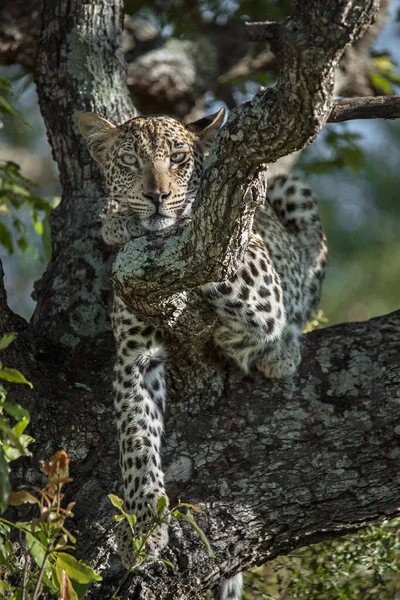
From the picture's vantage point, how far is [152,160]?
657 centimetres

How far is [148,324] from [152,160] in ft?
3.58

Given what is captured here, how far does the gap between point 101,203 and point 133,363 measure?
1.61 metres

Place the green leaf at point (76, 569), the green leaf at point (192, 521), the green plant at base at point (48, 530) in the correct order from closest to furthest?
the green plant at base at point (48, 530), the green leaf at point (76, 569), the green leaf at point (192, 521)

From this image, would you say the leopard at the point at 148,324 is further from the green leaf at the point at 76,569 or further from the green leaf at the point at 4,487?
the green leaf at the point at 4,487

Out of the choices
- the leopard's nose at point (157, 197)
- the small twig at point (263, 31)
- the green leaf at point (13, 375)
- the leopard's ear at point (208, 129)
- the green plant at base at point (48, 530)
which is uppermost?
the leopard's ear at point (208, 129)

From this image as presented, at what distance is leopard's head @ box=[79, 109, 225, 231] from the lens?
6.34 meters

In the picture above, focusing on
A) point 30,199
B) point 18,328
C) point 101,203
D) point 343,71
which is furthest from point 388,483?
point 343,71

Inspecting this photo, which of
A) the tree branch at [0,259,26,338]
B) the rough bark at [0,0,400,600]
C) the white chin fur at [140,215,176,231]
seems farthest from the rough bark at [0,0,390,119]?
the tree branch at [0,259,26,338]

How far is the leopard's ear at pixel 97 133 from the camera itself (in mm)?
7043

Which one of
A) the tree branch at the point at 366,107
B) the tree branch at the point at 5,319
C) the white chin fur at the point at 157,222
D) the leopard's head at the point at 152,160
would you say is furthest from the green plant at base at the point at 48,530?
the leopard's head at the point at 152,160

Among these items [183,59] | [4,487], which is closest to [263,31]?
[4,487]

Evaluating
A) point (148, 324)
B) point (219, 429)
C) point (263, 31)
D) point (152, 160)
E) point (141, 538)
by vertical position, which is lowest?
point (141, 538)

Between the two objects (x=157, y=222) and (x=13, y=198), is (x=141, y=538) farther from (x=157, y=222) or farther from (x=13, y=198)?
(x=13, y=198)

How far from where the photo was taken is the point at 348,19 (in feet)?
12.4
